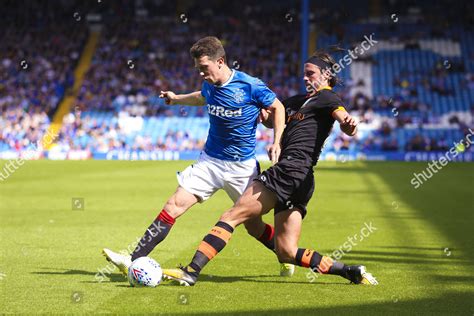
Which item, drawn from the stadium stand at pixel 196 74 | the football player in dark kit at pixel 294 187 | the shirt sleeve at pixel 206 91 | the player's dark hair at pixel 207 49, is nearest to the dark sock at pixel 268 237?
the football player in dark kit at pixel 294 187

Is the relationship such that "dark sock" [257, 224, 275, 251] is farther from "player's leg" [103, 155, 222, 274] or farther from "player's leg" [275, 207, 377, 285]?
"player's leg" [103, 155, 222, 274]

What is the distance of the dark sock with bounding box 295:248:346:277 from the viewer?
875cm

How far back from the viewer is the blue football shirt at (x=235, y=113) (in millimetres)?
8930

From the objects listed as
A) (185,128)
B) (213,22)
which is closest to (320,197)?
(185,128)

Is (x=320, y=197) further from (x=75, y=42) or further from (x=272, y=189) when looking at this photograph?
(x=75, y=42)

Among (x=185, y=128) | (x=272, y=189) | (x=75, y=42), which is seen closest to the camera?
(x=272, y=189)

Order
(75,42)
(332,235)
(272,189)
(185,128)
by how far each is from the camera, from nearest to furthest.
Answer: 1. (272,189)
2. (332,235)
3. (185,128)
4. (75,42)

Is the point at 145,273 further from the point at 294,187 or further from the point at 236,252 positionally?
the point at 236,252

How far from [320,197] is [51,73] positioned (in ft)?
107

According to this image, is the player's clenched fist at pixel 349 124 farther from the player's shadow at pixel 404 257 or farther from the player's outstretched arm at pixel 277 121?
the player's shadow at pixel 404 257

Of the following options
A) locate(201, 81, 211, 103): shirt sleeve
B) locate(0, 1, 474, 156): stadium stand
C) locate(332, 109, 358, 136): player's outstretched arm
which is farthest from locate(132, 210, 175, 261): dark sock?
locate(0, 1, 474, 156): stadium stand

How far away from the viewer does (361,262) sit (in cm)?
1087

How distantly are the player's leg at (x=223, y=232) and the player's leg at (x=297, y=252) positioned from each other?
1.18ft

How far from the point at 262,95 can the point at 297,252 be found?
165 centimetres
